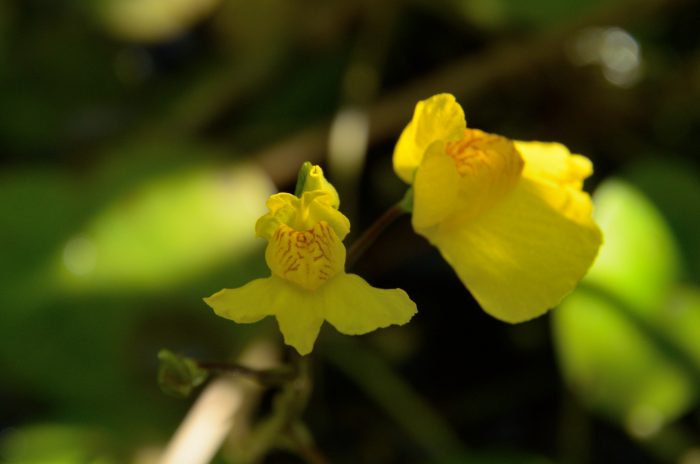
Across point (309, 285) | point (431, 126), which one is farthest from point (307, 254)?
point (431, 126)

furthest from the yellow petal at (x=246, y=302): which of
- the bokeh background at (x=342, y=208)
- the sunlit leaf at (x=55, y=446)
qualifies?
the sunlit leaf at (x=55, y=446)

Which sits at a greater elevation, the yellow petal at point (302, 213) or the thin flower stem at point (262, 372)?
the yellow petal at point (302, 213)

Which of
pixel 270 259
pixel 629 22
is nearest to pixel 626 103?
pixel 629 22

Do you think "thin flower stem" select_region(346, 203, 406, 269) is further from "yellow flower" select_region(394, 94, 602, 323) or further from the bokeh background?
the bokeh background

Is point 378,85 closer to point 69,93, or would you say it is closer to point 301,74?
point 301,74

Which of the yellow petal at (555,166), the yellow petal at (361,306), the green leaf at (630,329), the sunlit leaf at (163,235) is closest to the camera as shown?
the yellow petal at (361,306)

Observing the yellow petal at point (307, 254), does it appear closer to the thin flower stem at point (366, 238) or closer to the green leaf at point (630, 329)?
the thin flower stem at point (366, 238)

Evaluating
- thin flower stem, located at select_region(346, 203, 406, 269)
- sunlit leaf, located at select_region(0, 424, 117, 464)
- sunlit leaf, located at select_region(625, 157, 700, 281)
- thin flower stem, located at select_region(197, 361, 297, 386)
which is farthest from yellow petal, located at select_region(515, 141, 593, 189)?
sunlit leaf, located at select_region(0, 424, 117, 464)
